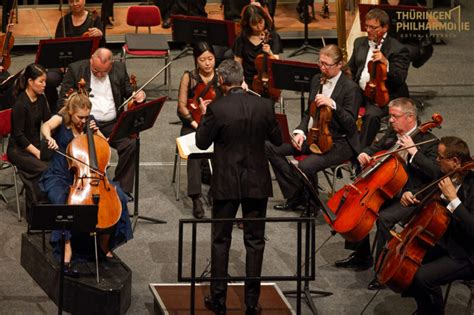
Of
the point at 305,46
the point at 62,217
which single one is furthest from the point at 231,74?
the point at 305,46

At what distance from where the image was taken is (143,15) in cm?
1111

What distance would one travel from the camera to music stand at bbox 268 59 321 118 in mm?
8273

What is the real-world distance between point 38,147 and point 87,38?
4.12 ft

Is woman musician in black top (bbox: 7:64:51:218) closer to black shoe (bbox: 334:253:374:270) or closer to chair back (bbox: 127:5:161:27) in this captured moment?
black shoe (bbox: 334:253:374:270)

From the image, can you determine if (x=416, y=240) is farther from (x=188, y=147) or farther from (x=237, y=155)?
A: (x=188, y=147)

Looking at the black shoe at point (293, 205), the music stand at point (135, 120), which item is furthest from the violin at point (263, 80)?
the music stand at point (135, 120)

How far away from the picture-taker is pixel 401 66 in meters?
8.91

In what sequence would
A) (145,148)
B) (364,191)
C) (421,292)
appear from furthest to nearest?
(145,148) → (364,191) → (421,292)

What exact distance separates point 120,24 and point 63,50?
361 centimetres

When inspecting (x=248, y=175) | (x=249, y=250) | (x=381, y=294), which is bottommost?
(x=381, y=294)

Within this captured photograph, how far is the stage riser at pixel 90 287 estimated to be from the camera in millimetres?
6684

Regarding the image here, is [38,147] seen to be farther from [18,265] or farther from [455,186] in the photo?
[455,186]

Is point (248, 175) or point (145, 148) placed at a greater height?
point (248, 175)

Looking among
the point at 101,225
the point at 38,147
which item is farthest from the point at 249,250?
the point at 38,147
